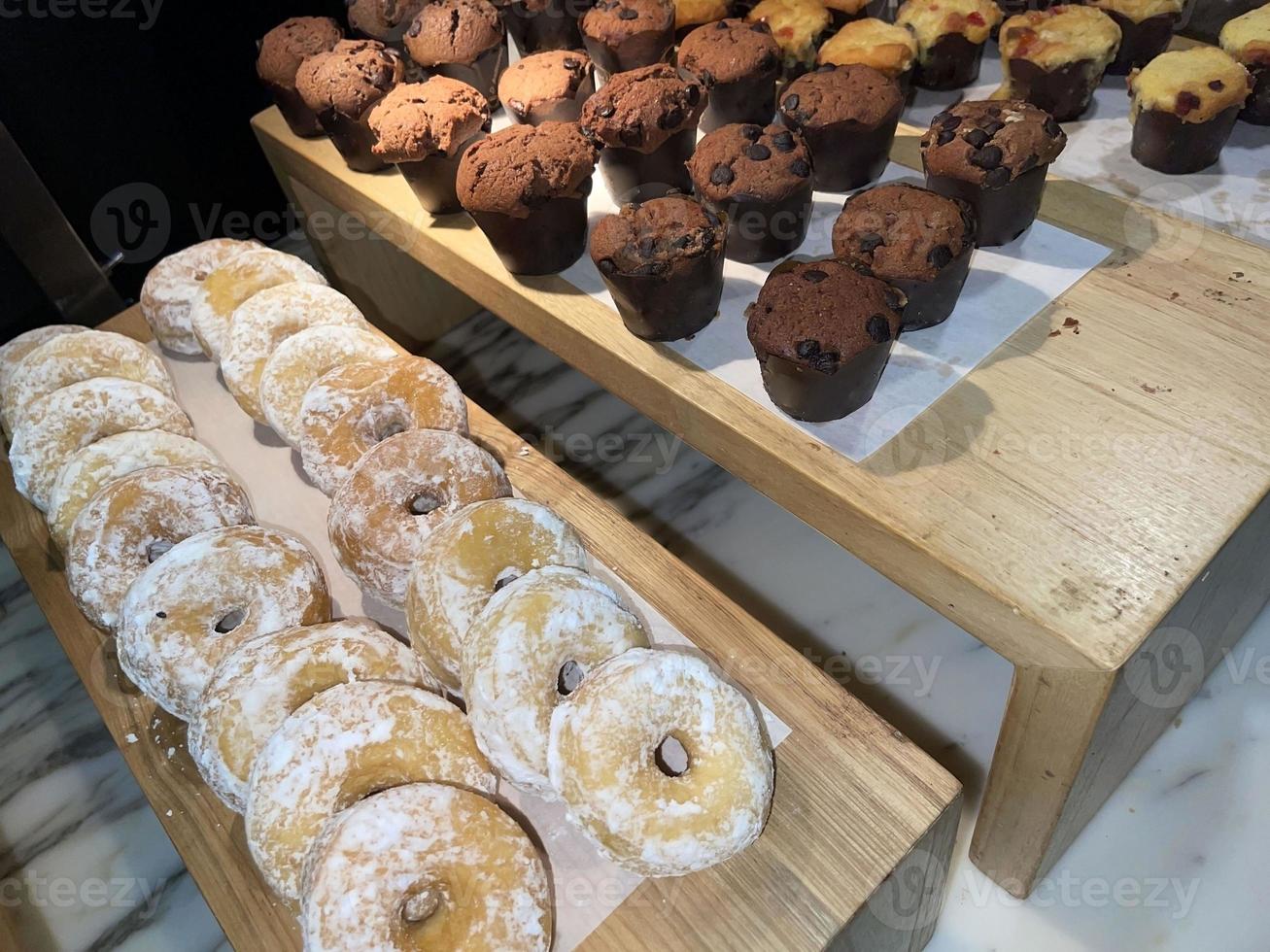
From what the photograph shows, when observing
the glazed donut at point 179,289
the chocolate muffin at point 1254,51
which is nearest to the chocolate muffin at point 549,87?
the glazed donut at point 179,289

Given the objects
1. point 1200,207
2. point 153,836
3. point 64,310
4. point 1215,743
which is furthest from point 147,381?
point 1215,743

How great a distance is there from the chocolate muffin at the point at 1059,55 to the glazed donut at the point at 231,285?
4.21ft

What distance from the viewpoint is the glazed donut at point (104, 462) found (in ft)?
4.55

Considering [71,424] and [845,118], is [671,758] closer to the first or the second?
[845,118]

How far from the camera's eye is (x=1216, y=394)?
3.79 feet

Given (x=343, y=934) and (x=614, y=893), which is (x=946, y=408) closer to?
(x=614, y=893)

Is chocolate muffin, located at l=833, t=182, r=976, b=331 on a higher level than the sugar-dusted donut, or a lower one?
higher

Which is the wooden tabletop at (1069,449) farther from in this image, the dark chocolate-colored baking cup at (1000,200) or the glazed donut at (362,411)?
the glazed donut at (362,411)

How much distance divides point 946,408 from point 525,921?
0.79 meters

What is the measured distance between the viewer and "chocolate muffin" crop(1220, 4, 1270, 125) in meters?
1.41

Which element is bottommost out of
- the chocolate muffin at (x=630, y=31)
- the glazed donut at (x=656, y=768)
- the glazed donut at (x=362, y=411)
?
the glazed donut at (x=656, y=768)

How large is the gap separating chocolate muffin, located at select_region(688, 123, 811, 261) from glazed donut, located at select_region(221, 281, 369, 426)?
657 mm

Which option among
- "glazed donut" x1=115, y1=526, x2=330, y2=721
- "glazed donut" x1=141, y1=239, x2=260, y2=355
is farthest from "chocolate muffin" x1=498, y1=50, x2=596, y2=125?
"glazed donut" x1=115, y1=526, x2=330, y2=721

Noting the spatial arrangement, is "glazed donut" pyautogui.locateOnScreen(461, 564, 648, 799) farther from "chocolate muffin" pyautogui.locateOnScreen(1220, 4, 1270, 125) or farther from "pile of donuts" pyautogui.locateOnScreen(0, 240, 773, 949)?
"chocolate muffin" pyautogui.locateOnScreen(1220, 4, 1270, 125)
